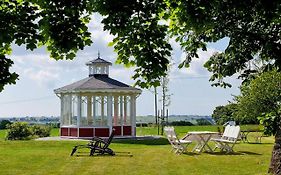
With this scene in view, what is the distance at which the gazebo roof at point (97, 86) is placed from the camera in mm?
28078

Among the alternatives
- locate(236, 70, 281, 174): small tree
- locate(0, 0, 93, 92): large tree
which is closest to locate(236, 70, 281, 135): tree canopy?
locate(236, 70, 281, 174): small tree

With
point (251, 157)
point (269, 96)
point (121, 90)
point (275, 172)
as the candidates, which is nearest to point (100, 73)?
point (121, 90)

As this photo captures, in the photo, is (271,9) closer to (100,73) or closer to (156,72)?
(156,72)

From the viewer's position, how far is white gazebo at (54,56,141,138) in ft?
92.6

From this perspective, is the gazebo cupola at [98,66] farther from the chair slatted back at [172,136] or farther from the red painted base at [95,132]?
the chair slatted back at [172,136]

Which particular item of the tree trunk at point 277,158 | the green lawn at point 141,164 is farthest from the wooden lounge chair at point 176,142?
the tree trunk at point 277,158

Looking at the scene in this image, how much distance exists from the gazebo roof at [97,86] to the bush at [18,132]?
8.91 feet

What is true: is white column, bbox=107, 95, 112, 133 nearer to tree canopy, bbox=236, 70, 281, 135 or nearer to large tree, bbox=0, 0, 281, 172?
tree canopy, bbox=236, 70, 281, 135

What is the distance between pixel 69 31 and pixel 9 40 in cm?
89

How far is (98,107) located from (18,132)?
14.9 feet

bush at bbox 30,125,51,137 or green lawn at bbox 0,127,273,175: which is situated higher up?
bush at bbox 30,125,51,137

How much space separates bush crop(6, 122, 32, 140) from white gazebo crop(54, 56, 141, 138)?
2.04 metres

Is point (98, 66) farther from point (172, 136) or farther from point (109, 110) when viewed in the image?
point (172, 136)

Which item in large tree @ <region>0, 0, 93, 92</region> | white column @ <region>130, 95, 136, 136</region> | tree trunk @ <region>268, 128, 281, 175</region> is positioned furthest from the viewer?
white column @ <region>130, 95, 136, 136</region>
